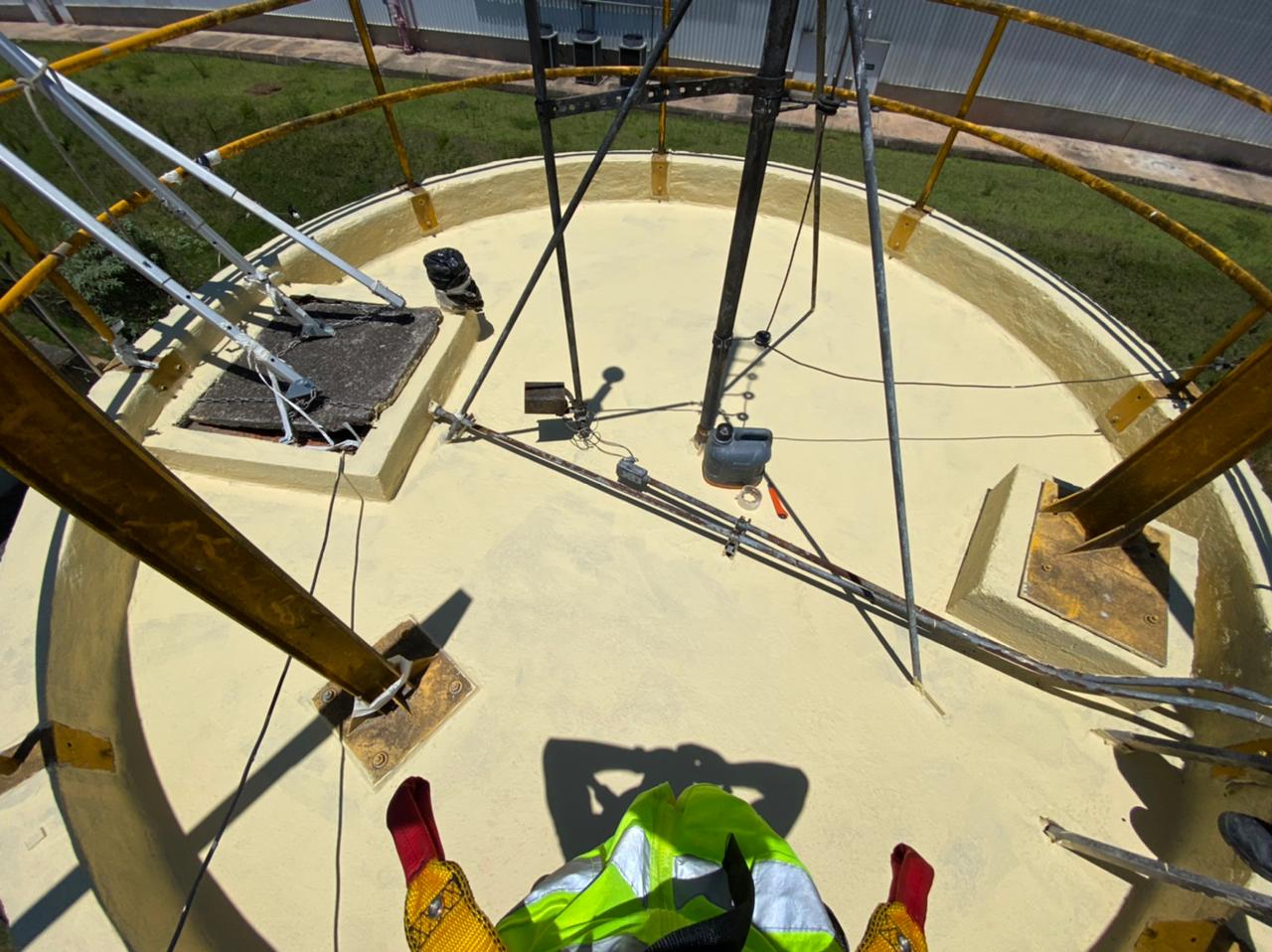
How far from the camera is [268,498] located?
3928mm

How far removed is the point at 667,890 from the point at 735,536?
7.11 ft

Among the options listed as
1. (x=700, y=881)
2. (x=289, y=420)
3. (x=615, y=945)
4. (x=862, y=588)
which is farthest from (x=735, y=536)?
(x=289, y=420)

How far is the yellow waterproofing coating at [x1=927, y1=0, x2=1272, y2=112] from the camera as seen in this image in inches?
116

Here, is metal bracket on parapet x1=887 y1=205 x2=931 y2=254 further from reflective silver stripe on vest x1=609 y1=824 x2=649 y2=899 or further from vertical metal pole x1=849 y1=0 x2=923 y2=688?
reflective silver stripe on vest x1=609 y1=824 x2=649 y2=899

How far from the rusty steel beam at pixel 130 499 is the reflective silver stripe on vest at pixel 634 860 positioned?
Answer: 1.40m

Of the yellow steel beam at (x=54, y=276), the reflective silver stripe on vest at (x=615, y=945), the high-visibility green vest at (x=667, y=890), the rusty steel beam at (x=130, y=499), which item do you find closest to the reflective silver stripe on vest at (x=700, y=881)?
the high-visibility green vest at (x=667, y=890)

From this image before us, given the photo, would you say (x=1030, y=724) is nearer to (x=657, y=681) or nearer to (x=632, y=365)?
(x=657, y=681)

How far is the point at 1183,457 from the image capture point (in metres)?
2.94

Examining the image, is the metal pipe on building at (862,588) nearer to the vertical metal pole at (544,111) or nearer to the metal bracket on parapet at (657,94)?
the vertical metal pole at (544,111)

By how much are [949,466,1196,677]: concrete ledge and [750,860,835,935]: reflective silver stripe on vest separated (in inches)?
87.1

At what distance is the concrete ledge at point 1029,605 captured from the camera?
3.16m

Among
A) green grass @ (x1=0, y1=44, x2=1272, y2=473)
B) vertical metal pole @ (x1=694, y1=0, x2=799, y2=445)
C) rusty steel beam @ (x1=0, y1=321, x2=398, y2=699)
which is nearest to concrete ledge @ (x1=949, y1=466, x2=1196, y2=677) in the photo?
vertical metal pole @ (x1=694, y1=0, x2=799, y2=445)

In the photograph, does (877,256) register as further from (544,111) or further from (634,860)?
(634,860)

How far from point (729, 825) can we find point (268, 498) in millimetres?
3480
